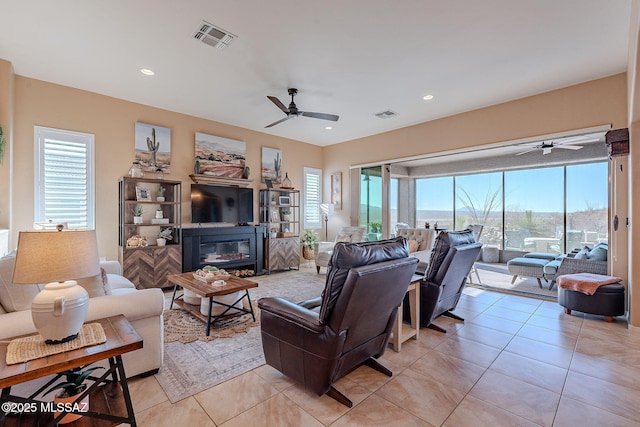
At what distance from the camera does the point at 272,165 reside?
6.84 m

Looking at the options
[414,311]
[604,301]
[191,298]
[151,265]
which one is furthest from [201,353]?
[604,301]

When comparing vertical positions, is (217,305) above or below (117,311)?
below

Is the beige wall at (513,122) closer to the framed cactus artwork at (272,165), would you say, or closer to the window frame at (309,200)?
the window frame at (309,200)

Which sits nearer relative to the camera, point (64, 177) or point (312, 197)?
point (64, 177)

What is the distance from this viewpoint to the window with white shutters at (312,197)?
7.58 metres

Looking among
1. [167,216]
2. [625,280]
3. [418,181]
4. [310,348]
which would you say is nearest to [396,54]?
[310,348]

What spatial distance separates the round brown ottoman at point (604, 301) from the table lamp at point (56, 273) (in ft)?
16.7

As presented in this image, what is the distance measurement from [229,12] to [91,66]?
2273 millimetres

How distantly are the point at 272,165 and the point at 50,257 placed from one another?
5484mm

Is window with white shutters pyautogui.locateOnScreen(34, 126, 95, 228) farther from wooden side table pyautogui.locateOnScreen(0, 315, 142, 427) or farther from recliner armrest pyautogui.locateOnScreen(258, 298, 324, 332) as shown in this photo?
recliner armrest pyautogui.locateOnScreen(258, 298, 324, 332)

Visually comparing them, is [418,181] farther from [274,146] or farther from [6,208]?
[6,208]

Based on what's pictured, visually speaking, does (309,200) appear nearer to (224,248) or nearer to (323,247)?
(323,247)

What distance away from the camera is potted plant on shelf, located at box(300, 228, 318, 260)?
7.14 meters

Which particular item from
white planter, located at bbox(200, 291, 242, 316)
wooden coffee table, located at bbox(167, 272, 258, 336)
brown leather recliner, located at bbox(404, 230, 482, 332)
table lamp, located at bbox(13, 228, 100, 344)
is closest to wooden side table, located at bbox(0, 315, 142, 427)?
table lamp, located at bbox(13, 228, 100, 344)
